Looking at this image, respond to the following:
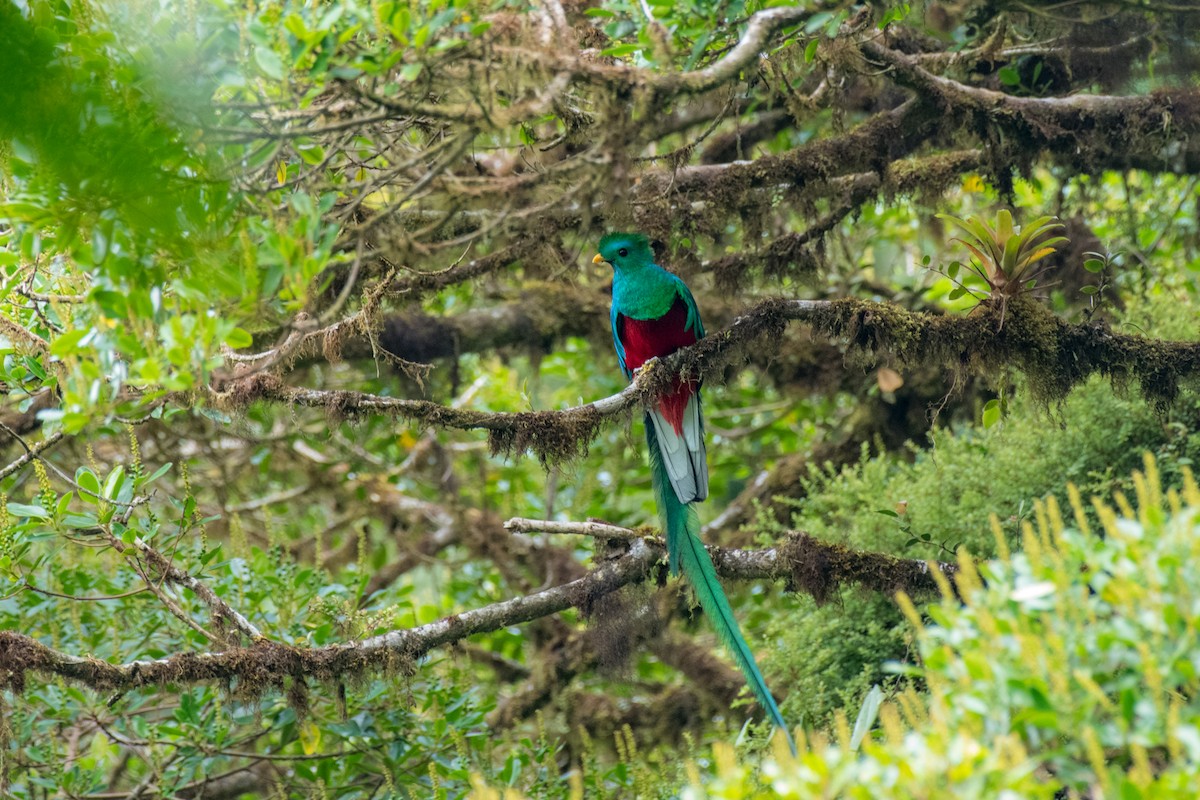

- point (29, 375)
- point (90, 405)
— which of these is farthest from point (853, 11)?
point (29, 375)

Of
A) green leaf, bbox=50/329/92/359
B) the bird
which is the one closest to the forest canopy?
green leaf, bbox=50/329/92/359

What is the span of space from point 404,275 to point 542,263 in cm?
61

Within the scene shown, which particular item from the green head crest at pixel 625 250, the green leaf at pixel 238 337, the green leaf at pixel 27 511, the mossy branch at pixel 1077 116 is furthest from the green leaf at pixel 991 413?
the green leaf at pixel 27 511

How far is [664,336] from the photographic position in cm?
407

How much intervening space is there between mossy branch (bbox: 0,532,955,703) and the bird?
0.36 feet

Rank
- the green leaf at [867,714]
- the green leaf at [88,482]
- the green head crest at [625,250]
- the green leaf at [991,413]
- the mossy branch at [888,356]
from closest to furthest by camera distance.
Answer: the green leaf at [867,714], the green leaf at [88,482], the mossy branch at [888,356], the green leaf at [991,413], the green head crest at [625,250]

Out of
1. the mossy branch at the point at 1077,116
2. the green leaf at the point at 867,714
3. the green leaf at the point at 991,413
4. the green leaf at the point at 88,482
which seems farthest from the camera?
the mossy branch at the point at 1077,116

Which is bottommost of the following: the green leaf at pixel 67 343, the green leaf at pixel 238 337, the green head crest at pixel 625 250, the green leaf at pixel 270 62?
the green head crest at pixel 625 250

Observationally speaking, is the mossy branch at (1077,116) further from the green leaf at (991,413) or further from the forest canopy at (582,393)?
the green leaf at (991,413)

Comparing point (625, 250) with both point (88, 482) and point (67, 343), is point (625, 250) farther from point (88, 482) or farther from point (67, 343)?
point (67, 343)

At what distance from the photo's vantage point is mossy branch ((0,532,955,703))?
9.61 feet

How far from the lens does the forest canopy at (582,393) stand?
6.83 feet

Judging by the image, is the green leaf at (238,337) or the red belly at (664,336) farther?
the red belly at (664,336)

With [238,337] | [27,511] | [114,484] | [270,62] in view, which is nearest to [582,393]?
[114,484]
